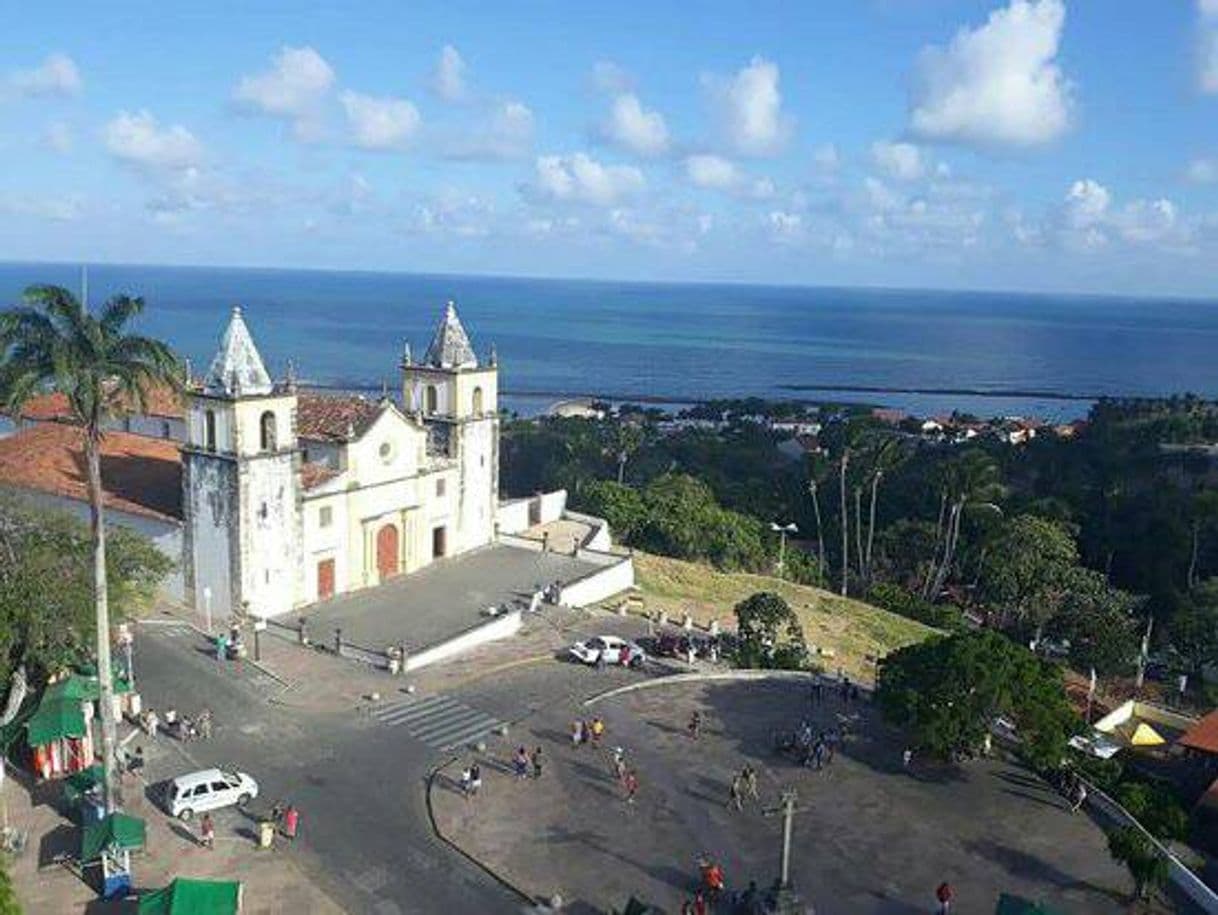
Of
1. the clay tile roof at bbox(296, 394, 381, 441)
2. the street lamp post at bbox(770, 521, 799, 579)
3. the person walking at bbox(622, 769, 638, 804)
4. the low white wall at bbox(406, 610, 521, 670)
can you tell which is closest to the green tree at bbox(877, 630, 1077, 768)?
the person walking at bbox(622, 769, 638, 804)

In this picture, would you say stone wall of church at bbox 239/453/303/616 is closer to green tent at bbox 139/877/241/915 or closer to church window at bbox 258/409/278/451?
church window at bbox 258/409/278/451

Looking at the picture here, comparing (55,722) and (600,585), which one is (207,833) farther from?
(600,585)

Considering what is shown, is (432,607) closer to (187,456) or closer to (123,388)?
(187,456)

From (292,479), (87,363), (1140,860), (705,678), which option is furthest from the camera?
(292,479)

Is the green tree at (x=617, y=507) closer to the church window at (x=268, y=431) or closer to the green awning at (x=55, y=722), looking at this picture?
the church window at (x=268, y=431)

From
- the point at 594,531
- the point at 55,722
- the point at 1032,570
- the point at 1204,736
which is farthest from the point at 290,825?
the point at 1032,570

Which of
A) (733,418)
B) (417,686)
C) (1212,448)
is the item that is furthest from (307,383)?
(417,686)
